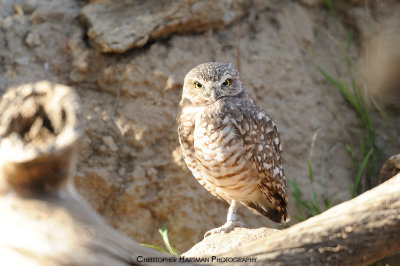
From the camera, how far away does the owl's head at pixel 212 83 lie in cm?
299

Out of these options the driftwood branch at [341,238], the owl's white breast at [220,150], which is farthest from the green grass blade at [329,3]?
the driftwood branch at [341,238]

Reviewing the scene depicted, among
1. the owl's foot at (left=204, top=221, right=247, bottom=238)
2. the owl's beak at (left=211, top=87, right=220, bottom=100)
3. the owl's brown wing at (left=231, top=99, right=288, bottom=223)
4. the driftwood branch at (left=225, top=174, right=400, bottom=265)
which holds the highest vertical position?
the owl's beak at (left=211, top=87, right=220, bottom=100)

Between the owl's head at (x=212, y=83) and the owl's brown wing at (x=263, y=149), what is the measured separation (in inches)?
5.2

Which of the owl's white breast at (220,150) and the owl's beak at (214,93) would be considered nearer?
the owl's white breast at (220,150)

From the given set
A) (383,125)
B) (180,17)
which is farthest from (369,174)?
(180,17)

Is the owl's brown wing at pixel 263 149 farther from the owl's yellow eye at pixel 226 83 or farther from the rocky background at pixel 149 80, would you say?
the rocky background at pixel 149 80

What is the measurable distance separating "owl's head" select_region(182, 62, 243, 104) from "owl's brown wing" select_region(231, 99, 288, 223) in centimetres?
13

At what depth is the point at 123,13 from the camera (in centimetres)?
422

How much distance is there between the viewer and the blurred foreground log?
1632 mm

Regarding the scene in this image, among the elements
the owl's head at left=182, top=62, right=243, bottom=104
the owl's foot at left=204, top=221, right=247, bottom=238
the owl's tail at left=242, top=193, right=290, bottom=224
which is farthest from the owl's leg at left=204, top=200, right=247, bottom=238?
the owl's head at left=182, top=62, right=243, bottom=104

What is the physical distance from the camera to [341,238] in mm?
2004

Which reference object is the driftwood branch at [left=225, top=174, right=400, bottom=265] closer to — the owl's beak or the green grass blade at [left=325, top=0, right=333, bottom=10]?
the owl's beak

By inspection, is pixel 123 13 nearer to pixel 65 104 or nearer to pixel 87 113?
pixel 87 113

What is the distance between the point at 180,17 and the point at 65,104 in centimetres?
258
